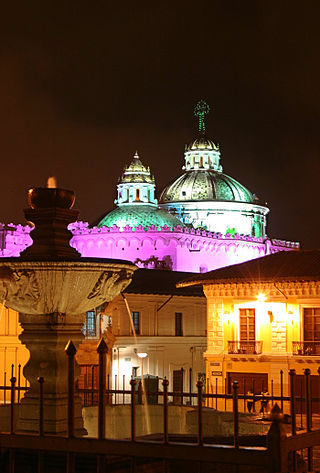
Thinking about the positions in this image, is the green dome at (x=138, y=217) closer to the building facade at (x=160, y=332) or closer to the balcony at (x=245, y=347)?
the building facade at (x=160, y=332)

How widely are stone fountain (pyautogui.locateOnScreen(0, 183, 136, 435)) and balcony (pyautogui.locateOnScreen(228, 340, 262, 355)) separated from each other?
629 inches

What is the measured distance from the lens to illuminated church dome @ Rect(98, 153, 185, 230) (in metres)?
74.4

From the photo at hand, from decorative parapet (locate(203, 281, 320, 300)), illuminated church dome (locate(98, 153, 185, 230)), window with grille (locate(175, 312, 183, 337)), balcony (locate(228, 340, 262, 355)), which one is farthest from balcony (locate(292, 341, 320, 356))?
illuminated church dome (locate(98, 153, 185, 230))

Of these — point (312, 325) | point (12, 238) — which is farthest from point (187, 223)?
point (312, 325)

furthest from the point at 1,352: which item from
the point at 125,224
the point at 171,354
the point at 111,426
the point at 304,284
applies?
the point at 125,224

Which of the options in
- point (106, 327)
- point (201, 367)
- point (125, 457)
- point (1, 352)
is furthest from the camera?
point (201, 367)

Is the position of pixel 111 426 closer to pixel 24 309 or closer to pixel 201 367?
pixel 24 309

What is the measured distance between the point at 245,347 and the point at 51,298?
1681cm

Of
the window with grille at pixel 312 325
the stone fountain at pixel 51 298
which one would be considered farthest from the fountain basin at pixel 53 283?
the window with grille at pixel 312 325

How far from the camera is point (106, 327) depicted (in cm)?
3609

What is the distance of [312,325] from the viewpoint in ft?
92.3

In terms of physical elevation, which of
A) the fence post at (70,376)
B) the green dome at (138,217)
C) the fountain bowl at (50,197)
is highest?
the green dome at (138,217)

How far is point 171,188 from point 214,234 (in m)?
15.2

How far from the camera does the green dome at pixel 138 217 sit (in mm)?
74188
